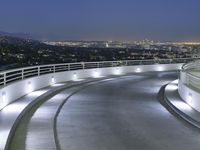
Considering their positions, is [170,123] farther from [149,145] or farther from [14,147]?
[14,147]

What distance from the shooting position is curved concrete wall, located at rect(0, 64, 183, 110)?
49.5 feet

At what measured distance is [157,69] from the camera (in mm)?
45594

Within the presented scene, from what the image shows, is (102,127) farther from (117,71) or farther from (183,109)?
(117,71)

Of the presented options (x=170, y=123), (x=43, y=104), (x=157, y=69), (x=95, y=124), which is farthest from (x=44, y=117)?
(x=157, y=69)

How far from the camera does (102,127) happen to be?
11.8 m

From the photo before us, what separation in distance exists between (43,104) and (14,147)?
22.7 feet

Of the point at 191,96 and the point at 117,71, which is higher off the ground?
the point at 191,96

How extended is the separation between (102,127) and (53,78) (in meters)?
13.7

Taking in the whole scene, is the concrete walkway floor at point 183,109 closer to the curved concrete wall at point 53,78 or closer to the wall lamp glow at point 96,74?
the curved concrete wall at point 53,78

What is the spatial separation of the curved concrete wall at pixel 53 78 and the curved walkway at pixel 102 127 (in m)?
1.20

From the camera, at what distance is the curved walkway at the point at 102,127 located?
31.3 ft

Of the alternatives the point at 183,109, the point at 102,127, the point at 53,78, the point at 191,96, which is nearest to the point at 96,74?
the point at 53,78

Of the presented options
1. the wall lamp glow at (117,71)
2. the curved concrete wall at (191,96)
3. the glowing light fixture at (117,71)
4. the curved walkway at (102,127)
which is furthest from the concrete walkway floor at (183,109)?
the wall lamp glow at (117,71)

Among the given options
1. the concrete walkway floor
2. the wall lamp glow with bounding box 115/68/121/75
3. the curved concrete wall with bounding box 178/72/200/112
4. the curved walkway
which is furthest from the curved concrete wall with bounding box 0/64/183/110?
the curved concrete wall with bounding box 178/72/200/112
